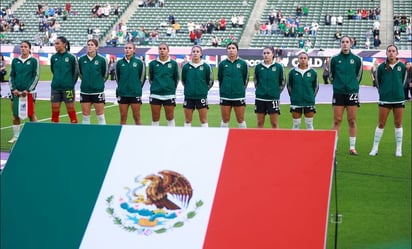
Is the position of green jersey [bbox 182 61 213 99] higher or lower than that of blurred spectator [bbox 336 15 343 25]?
higher

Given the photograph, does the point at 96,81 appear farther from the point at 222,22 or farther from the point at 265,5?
the point at 265,5

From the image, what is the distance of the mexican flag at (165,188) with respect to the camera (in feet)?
21.8

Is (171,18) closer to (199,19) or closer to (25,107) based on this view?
(199,19)

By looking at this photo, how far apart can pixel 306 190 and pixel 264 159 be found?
0.49 m

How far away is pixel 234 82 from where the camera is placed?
13109 mm

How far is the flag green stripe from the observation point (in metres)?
7.02

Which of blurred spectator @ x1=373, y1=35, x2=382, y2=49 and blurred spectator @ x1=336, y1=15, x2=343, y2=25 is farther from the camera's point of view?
blurred spectator @ x1=336, y1=15, x2=343, y2=25

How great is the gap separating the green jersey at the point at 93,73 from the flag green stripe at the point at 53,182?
595cm

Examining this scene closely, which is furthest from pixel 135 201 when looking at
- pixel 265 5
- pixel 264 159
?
pixel 265 5

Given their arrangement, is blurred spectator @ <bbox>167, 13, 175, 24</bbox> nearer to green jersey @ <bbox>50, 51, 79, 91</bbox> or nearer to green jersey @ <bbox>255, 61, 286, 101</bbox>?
green jersey @ <bbox>50, 51, 79, 91</bbox>

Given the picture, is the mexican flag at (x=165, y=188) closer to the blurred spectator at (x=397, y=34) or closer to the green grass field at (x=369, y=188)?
the green grass field at (x=369, y=188)

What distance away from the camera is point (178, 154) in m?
7.18

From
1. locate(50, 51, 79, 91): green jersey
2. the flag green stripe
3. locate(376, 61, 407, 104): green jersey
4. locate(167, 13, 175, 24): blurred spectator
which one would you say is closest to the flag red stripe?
the flag green stripe

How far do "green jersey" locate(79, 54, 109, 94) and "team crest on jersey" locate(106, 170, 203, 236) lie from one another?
6.62 m
